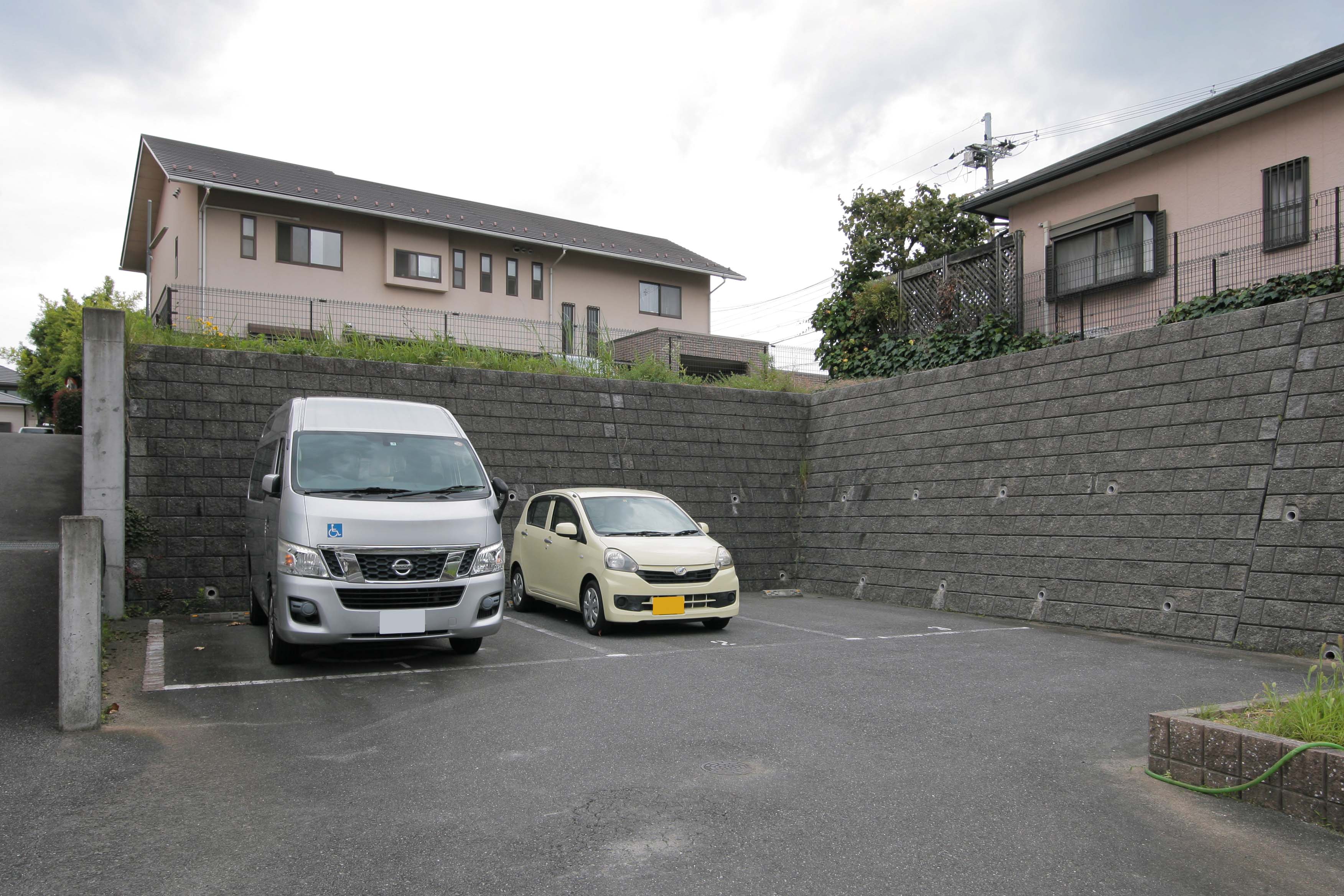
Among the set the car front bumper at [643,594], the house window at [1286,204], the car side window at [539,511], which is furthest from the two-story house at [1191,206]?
the car side window at [539,511]

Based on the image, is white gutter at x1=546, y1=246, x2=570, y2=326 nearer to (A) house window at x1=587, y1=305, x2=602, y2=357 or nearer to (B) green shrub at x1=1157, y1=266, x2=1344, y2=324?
(A) house window at x1=587, y1=305, x2=602, y2=357

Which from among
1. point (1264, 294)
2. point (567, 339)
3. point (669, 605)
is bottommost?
point (669, 605)

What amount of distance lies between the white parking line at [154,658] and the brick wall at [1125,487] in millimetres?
9219

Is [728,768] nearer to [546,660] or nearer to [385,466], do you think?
[546,660]

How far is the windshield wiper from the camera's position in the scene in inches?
290

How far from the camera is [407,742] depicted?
203 inches

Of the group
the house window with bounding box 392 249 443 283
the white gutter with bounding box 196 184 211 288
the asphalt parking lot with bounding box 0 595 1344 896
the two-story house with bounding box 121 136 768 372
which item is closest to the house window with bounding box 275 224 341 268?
the two-story house with bounding box 121 136 768 372

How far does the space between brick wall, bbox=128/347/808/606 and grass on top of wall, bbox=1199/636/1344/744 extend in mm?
9851

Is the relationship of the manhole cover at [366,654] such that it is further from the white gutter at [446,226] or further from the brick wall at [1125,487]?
the white gutter at [446,226]

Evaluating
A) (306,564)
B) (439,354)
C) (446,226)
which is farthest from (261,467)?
(446,226)

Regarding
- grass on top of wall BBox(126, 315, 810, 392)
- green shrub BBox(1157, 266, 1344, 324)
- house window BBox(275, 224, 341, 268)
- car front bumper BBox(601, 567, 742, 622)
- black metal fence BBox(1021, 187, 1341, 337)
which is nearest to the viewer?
car front bumper BBox(601, 567, 742, 622)

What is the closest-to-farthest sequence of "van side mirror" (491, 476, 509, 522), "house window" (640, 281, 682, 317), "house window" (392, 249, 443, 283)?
1. "van side mirror" (491, 476, 509, 522)
2. "house window" (392, 249, 443, 283)
3. "house window" (640, 281, 682, 317)

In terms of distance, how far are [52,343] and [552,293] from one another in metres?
20.0

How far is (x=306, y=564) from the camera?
21.9 feet
